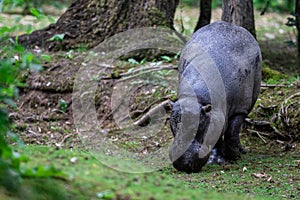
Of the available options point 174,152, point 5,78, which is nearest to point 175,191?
point 5,78

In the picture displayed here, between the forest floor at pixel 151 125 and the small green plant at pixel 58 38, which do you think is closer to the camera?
the forest floor at pixel 151 125

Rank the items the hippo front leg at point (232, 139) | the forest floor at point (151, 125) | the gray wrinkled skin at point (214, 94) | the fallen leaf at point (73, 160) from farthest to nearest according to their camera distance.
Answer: the hippo front leg at point (232, 139), the gray wrinkled skin at point (214, 94), the forest floor at point (151, 125), the fallen leaf at point (73, 160)

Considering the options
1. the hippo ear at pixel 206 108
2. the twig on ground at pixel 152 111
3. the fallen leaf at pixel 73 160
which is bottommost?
the twig on ground at pixel 152 111

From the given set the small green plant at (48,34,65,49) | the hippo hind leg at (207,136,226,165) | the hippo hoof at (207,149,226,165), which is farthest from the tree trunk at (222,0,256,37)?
the small green plant at (48,34,65,49)

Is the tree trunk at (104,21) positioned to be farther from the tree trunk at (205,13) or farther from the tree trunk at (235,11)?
the tree trunk at (235,11)

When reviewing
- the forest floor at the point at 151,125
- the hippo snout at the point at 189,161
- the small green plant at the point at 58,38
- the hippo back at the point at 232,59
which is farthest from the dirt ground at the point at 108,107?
the hippo snout at the point at 189,161

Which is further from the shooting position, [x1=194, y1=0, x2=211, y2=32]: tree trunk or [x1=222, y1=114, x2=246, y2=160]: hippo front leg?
[x1=194, y1=0, x2=211, y2=32]: tree trunk

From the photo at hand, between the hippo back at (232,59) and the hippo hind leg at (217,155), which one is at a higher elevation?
the hippo back at (232,59)

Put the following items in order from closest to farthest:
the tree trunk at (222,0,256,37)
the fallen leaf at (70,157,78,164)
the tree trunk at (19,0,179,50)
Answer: the fallen leaf at (70,157,78,164), the tree trunk at (222,0,256,37), the tree trunk at (19,0,179,50)

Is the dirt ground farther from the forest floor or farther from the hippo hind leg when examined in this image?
the hippo hind leg

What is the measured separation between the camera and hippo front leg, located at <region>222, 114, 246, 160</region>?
25.9 ft

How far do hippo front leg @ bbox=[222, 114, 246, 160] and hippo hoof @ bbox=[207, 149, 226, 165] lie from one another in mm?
88

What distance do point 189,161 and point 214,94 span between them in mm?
1071

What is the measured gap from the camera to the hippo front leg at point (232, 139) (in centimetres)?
789
